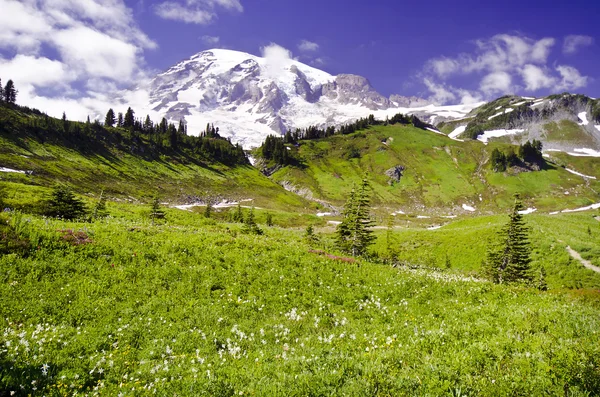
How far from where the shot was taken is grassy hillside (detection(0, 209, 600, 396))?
272 inches

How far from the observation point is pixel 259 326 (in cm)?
1135

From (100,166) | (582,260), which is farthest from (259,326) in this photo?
(100,166)

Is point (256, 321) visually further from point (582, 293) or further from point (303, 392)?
point (582, 293)

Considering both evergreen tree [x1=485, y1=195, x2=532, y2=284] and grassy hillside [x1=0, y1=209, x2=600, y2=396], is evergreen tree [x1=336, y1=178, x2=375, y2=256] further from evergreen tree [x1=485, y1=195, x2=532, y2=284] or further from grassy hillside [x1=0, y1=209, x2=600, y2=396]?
grassy hillside [x1=0, y1=209, x2=600, y2=396]

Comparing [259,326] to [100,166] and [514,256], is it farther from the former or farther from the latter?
[100,166]

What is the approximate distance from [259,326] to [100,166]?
165 meters

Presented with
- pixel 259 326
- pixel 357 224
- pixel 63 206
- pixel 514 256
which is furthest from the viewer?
pixel 357 224

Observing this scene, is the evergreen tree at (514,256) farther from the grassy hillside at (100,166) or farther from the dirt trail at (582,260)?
the grassy hillside at (100,166)

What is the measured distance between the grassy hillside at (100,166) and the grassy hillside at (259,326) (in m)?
90.4

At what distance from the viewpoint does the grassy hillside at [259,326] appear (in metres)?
6.90

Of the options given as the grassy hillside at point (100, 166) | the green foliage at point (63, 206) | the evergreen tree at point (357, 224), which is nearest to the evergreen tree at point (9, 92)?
the grassy hillside at point (100, 166)

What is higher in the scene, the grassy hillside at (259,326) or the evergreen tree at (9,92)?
the evergreen tree at (9,92)

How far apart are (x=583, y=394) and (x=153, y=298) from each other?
13176 millimetres

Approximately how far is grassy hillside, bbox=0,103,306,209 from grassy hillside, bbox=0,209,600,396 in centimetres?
9039
